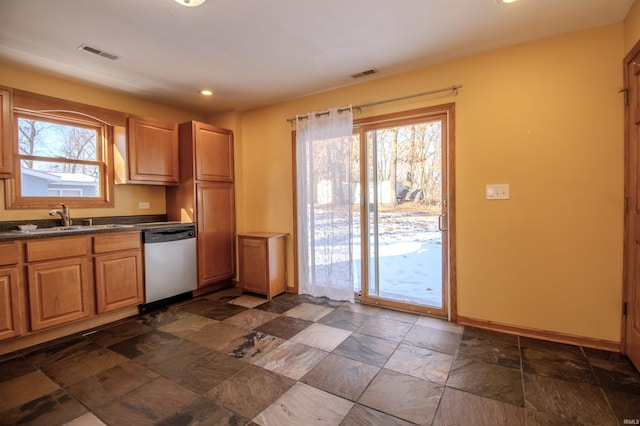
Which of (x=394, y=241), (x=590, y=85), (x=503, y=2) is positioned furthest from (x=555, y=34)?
(x=394, y=241)

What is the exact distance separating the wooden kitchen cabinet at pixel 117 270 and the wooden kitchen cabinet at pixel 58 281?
8 centimetres

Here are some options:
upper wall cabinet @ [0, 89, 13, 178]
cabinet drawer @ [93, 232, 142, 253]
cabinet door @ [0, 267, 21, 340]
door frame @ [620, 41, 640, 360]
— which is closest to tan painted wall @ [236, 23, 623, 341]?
door frame @ [620, 41, 640, 360]

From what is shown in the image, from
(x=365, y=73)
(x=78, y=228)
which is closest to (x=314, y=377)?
(x=78, y=228)

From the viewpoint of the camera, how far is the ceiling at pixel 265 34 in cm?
204

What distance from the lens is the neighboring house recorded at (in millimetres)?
2968

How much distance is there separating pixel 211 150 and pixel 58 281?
2.12 m

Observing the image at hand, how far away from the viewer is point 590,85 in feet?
7.55

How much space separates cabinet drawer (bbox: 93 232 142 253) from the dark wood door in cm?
425

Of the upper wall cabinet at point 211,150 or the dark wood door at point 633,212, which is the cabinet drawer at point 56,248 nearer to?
the upper wall cabinet at point 211,150

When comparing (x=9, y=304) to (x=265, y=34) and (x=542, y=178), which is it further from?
(x=542, y=178)

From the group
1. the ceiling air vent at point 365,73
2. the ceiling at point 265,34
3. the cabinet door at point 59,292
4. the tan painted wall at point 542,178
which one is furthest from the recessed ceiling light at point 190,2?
the cabinet door at point 59,292

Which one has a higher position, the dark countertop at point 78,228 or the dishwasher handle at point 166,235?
the dark countertop at point 78,228

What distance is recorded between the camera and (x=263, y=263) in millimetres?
3689

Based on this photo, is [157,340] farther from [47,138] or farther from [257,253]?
[47,138]
